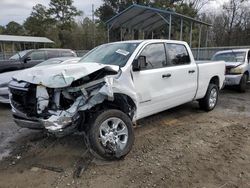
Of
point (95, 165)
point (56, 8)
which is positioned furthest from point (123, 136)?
point (56, 8)

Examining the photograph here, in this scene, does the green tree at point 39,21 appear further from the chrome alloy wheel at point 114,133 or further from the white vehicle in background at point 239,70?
the chrome alloy wheel at point 114,133

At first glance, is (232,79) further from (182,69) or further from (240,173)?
(240,173)

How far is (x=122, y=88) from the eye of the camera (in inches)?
146

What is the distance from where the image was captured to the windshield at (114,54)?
13.9 ft

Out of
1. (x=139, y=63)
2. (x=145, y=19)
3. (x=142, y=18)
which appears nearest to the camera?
(x=139, y=63)

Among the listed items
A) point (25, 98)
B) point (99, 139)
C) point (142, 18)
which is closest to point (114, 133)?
point (99, 139)

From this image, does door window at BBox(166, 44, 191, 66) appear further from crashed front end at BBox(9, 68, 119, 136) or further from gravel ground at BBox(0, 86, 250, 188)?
crashed front end at BBox(9, 68, 119, 136)

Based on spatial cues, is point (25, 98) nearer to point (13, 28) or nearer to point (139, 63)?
point (139, 63)

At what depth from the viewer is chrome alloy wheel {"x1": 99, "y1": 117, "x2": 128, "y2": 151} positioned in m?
3.54

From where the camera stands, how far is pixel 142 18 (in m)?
14.2

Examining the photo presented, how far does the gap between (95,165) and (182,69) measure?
277cm

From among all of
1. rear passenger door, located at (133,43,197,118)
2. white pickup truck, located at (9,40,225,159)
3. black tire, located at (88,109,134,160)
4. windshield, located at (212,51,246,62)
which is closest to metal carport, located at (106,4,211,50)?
windshield, located at (212,51,246,62)

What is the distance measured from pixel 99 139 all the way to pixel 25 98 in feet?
4.11

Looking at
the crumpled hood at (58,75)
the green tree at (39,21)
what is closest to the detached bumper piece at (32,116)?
the crumpled hood at (58,75)
